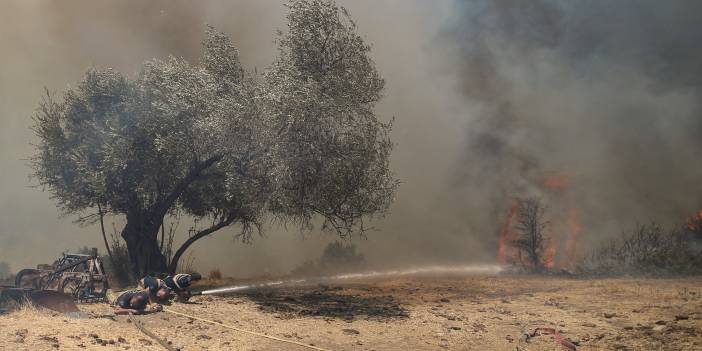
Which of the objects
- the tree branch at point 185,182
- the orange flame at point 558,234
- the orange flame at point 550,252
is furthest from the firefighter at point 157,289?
the orange flame at point 550,252

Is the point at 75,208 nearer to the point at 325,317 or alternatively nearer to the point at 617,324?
the point at 325,317

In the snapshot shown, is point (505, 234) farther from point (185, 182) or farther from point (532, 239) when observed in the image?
point (185, 182)

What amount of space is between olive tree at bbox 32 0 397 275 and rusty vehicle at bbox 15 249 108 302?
151 inches

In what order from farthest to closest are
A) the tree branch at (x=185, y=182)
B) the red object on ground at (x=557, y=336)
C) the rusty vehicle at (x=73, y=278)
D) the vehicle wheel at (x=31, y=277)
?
the tree branch at (x=185, y=182)
the vehicle wheel at (x=31, y=277)
the rusty vehicle at (x=73, y=278)
the red object on ground at (x=557, y=336)

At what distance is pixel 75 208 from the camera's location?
2331 cm

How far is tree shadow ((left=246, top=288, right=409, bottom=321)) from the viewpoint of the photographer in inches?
684

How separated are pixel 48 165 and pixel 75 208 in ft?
6.90

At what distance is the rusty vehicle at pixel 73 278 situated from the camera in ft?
56.8

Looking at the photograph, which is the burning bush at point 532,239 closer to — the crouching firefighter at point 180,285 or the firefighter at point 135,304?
the crouching firefighter at point 180,285

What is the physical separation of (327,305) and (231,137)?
22.6 ft

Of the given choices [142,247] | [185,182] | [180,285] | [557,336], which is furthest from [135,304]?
[557,336]

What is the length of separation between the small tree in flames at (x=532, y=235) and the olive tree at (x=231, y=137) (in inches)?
585

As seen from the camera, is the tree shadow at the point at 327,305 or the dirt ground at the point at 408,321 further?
the tree shadow at the point at 327,305

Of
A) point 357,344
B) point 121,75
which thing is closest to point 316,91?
point 357,344
